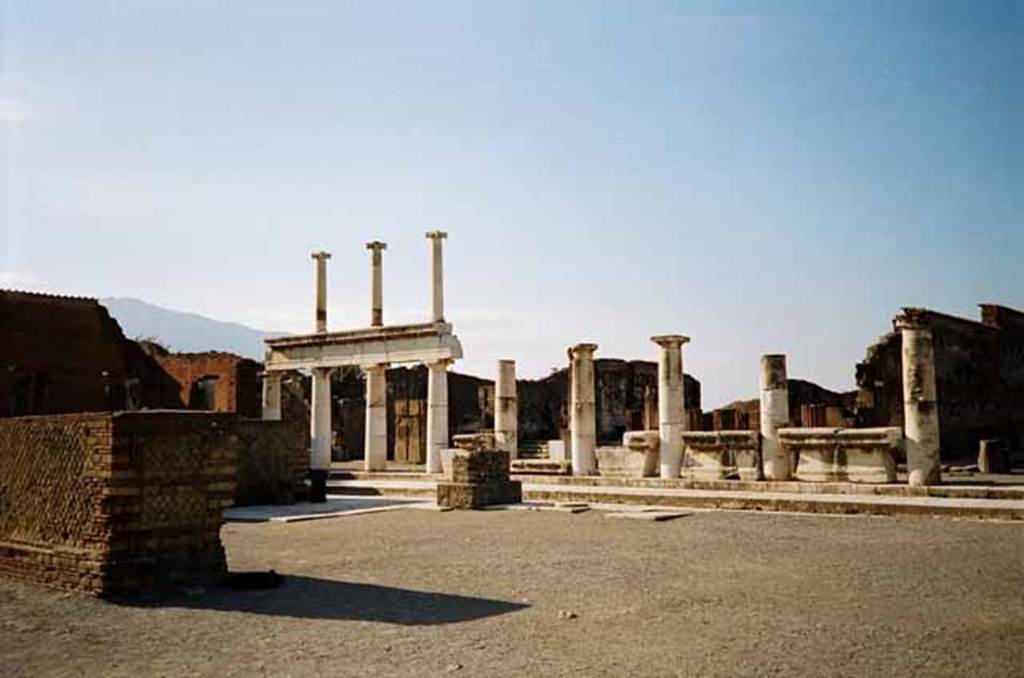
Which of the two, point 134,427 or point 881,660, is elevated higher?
point 134,427

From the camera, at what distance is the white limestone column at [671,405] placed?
60.8 feet

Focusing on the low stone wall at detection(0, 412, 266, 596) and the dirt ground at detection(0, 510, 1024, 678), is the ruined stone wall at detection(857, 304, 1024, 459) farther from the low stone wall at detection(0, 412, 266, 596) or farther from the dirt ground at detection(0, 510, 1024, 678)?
the low stone wall at detection(0, 412, 266, 596)

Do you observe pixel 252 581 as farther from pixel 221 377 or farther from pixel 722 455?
pixel 221 377

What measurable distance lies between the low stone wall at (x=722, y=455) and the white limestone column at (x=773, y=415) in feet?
0.74

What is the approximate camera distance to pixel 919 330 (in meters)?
15.9

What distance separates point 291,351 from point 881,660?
22.7m

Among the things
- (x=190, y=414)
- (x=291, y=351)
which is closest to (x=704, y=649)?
(x=190, y=414)

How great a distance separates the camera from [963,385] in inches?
1025

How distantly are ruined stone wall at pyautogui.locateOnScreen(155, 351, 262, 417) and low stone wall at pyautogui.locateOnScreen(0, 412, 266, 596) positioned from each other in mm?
25126

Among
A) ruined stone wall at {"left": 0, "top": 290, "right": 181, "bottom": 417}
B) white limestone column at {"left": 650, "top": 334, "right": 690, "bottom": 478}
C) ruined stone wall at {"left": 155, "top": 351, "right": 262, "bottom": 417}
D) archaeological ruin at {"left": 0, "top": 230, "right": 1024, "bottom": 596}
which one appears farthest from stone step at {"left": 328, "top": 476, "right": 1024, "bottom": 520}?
ruined stone wall at {"left": 0, "top": 290, "right": 181, "bottom": 417}

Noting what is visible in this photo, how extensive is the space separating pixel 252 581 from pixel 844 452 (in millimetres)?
11886

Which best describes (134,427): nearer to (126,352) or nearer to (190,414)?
(190,414)

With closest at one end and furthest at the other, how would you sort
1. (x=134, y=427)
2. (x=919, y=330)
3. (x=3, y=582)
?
1. (x=134, y=427)
2. (x=3, y=582)
3. (x=919, y=330)

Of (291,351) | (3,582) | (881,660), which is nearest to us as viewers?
(881,660)
